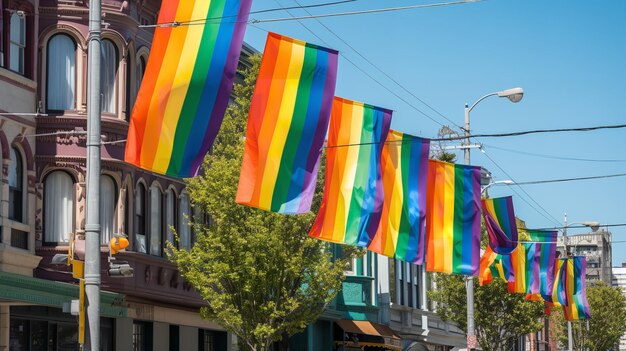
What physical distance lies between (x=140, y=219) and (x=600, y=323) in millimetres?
62366

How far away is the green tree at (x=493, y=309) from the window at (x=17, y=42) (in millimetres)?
26503

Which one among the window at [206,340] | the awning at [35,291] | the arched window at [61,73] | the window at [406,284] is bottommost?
the window at [206,340]

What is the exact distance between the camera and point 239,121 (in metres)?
33.5

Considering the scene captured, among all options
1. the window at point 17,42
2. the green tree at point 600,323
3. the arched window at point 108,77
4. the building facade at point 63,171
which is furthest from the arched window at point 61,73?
the green tree at point 600,323

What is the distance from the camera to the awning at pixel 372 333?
1850 inches

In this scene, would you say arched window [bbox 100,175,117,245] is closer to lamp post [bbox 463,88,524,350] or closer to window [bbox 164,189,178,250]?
window [bbox 164,189,178,250]

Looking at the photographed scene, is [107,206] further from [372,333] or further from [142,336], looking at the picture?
[372,333]

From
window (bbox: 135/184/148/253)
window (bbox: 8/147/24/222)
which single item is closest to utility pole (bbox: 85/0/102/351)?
window (bbox: 8/147/24/222)

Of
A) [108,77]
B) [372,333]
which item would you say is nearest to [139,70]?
[108,77]

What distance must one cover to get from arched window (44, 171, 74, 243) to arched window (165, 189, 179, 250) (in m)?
4.48

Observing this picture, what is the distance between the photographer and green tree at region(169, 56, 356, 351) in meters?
→ 31.5

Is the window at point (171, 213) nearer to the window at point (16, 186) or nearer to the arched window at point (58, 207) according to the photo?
the arched window at point (58, 207)

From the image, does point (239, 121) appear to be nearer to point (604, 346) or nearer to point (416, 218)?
point (416, 218)

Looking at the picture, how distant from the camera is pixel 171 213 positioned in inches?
1422
